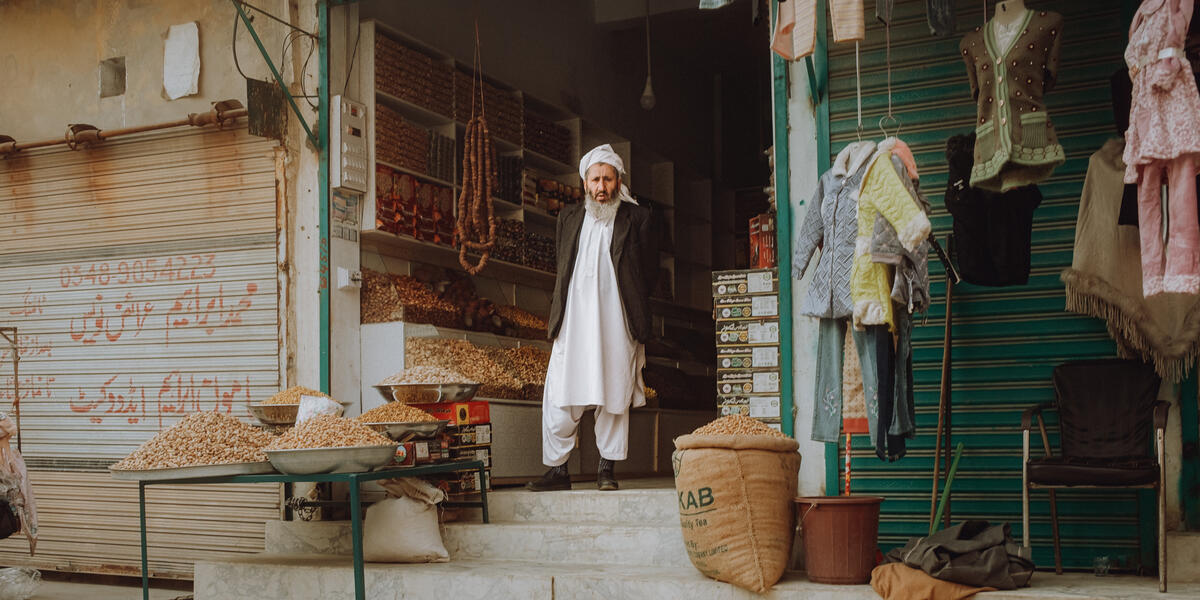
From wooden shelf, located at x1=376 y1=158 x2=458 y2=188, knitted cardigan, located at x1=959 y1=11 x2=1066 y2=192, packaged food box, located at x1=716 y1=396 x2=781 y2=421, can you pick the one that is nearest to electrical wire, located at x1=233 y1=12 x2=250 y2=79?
wooden shelf, located at x1=376 y1=158 x2=458 y2=188

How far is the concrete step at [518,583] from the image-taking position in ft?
15.6

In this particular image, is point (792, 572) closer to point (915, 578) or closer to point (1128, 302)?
point (915, 578)

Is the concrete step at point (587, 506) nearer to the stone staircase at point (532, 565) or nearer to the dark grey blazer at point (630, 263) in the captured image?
the stone staircase at point (532, 565)

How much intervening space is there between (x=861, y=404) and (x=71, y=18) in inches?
236

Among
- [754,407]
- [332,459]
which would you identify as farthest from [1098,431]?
[332,459]

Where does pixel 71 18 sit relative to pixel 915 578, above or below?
above

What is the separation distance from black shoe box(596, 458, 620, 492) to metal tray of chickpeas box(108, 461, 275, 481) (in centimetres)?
182

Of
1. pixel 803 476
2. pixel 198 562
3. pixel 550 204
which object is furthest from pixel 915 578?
pixel 550 204

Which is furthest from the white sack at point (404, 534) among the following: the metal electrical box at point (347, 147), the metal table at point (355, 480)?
the metal electrical box at point (347, 147)

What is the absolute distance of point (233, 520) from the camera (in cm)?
711

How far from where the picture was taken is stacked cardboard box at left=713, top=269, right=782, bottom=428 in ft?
19.9

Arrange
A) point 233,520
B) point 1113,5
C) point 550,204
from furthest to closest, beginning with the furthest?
point 550,204, point 233,520, point 1113,5

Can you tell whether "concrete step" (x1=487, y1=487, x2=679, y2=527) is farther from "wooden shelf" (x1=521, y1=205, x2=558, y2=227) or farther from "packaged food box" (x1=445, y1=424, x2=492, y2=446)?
"wooden shelf" (x1=521, y1=205, x2=558, y2=227)

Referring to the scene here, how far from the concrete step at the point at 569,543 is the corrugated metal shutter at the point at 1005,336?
100 cm
